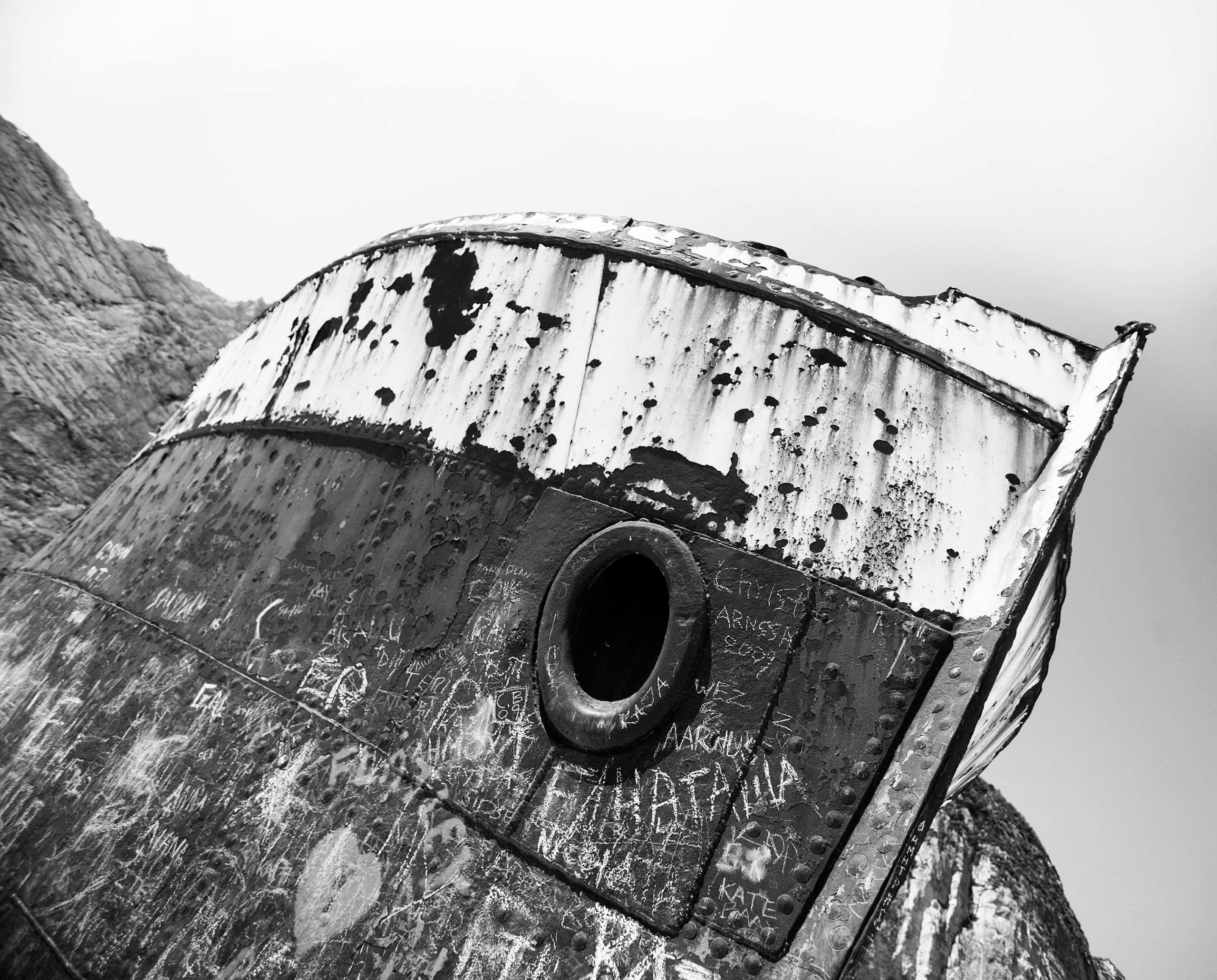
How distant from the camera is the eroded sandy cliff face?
21.2 ft

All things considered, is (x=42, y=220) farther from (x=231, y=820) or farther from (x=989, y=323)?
(x=989, y=323)

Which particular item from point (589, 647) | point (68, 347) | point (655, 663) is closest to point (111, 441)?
point (68, 347)

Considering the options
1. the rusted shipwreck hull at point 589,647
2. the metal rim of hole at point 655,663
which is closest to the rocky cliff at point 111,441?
the rusted shipwreck hull at point 589,647

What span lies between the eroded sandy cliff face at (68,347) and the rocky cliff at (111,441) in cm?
1

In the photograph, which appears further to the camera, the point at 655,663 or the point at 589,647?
the point at 589,647

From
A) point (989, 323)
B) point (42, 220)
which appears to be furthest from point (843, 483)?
point (42, 220)

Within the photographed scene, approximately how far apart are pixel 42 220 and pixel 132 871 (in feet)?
27.5

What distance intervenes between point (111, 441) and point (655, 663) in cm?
712

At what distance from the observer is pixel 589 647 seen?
2.33m

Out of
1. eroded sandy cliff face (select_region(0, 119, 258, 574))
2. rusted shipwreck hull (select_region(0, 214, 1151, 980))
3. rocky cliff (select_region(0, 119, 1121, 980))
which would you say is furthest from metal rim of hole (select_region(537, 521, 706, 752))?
rocky cliff (select_region(0, 119, 1121, 980))

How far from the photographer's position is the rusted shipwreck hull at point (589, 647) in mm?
1917

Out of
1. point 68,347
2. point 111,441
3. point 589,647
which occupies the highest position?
point 68,347

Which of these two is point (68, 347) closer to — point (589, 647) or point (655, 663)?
point (589, 647)

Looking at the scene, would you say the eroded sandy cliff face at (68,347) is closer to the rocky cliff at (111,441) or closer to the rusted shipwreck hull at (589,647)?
the rocky cliff at (111,441)
